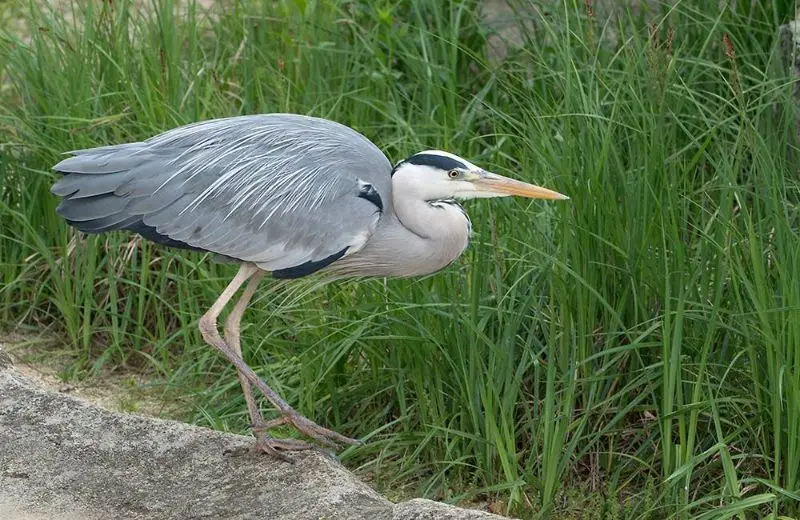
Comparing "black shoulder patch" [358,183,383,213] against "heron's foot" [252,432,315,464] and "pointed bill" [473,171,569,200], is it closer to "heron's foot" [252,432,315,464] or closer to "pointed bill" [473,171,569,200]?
"pointed bill" [473,171,569,200]

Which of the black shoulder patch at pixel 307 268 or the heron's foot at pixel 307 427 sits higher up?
the black shoulder patch at pixel 307 268

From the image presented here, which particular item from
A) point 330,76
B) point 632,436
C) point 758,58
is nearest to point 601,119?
point 632,436

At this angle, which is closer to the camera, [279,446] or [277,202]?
[279,446]

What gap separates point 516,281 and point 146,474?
3.92 ft

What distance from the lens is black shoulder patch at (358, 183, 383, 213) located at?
388 cm

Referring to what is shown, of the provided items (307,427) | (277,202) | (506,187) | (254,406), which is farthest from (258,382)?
(506,187)

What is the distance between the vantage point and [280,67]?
4.96 meters

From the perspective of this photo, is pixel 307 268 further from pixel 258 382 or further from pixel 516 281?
pixel 516 281

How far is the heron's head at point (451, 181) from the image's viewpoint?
12.4 feet

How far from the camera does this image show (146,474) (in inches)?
142

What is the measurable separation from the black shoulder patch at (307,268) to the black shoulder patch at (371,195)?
0.53ft

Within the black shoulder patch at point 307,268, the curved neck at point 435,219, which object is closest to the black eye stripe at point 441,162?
the curved neck at point 435,219

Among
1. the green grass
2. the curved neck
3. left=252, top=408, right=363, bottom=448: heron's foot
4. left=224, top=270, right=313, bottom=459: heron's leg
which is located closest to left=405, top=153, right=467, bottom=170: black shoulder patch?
the curved neck

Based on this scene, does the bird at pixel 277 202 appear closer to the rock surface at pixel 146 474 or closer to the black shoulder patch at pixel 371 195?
the black shoulder patch at pixel 371 195
